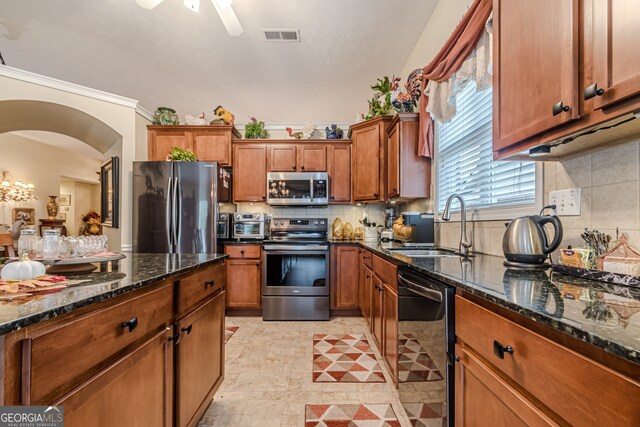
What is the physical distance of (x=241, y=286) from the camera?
11.3 feet

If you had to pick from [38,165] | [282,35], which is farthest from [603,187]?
[38,165]

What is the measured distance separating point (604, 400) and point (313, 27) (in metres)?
3.02

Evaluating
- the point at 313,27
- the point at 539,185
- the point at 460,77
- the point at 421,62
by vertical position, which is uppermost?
the point at 313,27

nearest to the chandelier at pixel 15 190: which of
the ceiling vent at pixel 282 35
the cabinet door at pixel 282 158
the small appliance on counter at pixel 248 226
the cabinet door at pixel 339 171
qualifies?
the small appliance on counter at pixel 248 226

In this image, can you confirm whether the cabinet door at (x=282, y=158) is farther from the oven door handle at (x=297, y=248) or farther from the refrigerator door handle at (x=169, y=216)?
the refrigerator door handle at (x=169, y=216)

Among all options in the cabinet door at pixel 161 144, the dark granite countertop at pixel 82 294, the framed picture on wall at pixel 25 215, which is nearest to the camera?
the dark granite countertop at pixel 82 294

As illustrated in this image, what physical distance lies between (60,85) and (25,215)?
5.11m

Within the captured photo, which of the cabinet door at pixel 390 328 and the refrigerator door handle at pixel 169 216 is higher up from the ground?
the refrigerator door handle at pixel 169 216

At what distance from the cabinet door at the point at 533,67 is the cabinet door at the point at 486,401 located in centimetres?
81

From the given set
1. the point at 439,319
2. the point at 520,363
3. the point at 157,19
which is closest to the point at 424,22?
the point at 157,19

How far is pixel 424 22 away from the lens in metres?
2.66

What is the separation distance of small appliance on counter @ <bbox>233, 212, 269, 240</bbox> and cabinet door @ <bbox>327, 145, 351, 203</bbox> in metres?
0.98

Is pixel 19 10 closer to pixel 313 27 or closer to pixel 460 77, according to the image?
pixel 313 27

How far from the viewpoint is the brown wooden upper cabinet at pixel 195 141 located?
3.71 metres
